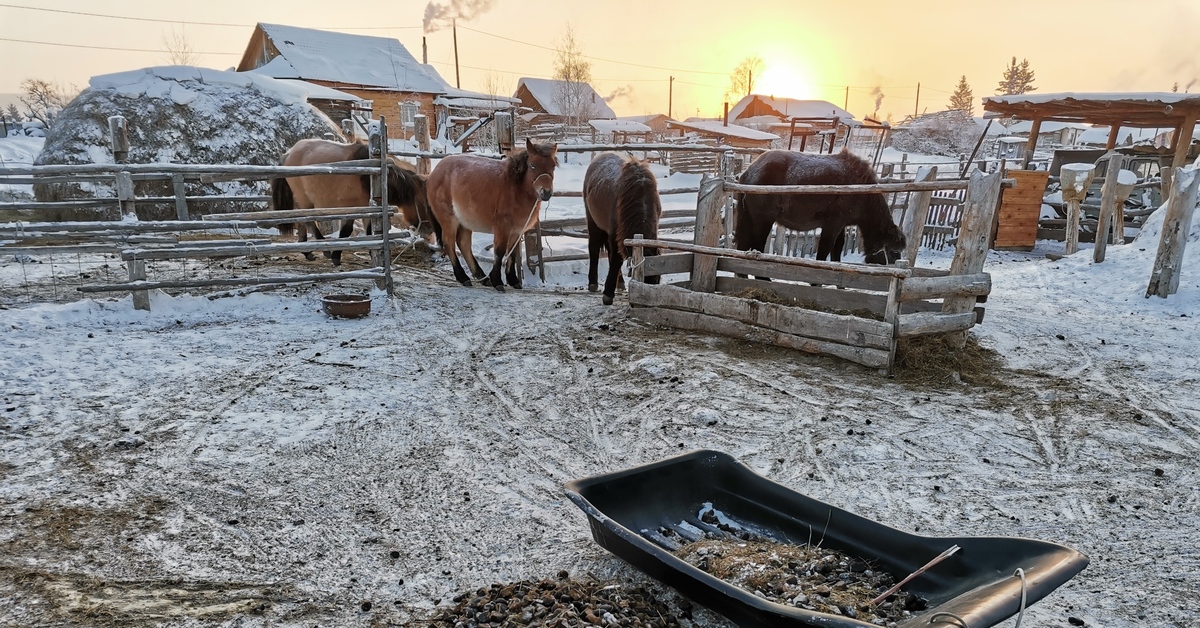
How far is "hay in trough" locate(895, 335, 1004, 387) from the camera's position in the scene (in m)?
4.61

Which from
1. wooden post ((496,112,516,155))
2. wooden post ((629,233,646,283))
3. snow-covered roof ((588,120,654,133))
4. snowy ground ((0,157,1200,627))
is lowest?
snowy ground ((0,157,1200,627))

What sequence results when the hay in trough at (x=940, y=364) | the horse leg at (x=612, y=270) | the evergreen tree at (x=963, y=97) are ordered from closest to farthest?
the hay in trough at (x=940, y=364) → the horse leg at (x=612, y=270) → the evergreen tree at (x=963, y=97)

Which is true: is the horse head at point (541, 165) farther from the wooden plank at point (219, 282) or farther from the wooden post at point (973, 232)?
the wooden post at point (973, 232)

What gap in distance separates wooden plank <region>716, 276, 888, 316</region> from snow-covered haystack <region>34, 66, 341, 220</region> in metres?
8.98

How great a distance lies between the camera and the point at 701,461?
301 cm

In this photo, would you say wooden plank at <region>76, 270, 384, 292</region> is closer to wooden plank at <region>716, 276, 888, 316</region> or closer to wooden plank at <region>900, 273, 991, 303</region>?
wooden plank at <region>716, 276, 888, 316</region>

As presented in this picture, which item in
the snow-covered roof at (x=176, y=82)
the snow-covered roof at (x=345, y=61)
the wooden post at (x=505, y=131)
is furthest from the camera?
the snow-covered roof at (x=345, y=61)

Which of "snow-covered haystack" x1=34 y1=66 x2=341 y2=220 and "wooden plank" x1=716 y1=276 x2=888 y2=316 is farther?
"snow-covered haystack" x1=34 y1=66 x2=341 y2=220

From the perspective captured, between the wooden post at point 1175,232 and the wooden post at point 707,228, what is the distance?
15.8 feet

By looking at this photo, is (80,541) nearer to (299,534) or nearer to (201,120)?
(299,534)

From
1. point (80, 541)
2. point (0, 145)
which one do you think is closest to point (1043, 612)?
point (80, 541)

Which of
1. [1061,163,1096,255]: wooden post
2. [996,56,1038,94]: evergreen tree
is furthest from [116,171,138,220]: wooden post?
[996,56,1038,94]: evergreen tree

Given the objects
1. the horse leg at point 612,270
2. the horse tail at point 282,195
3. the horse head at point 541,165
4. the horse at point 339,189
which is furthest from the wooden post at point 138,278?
the horse leg at point 612,270

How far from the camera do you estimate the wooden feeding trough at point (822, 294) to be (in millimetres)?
4766
